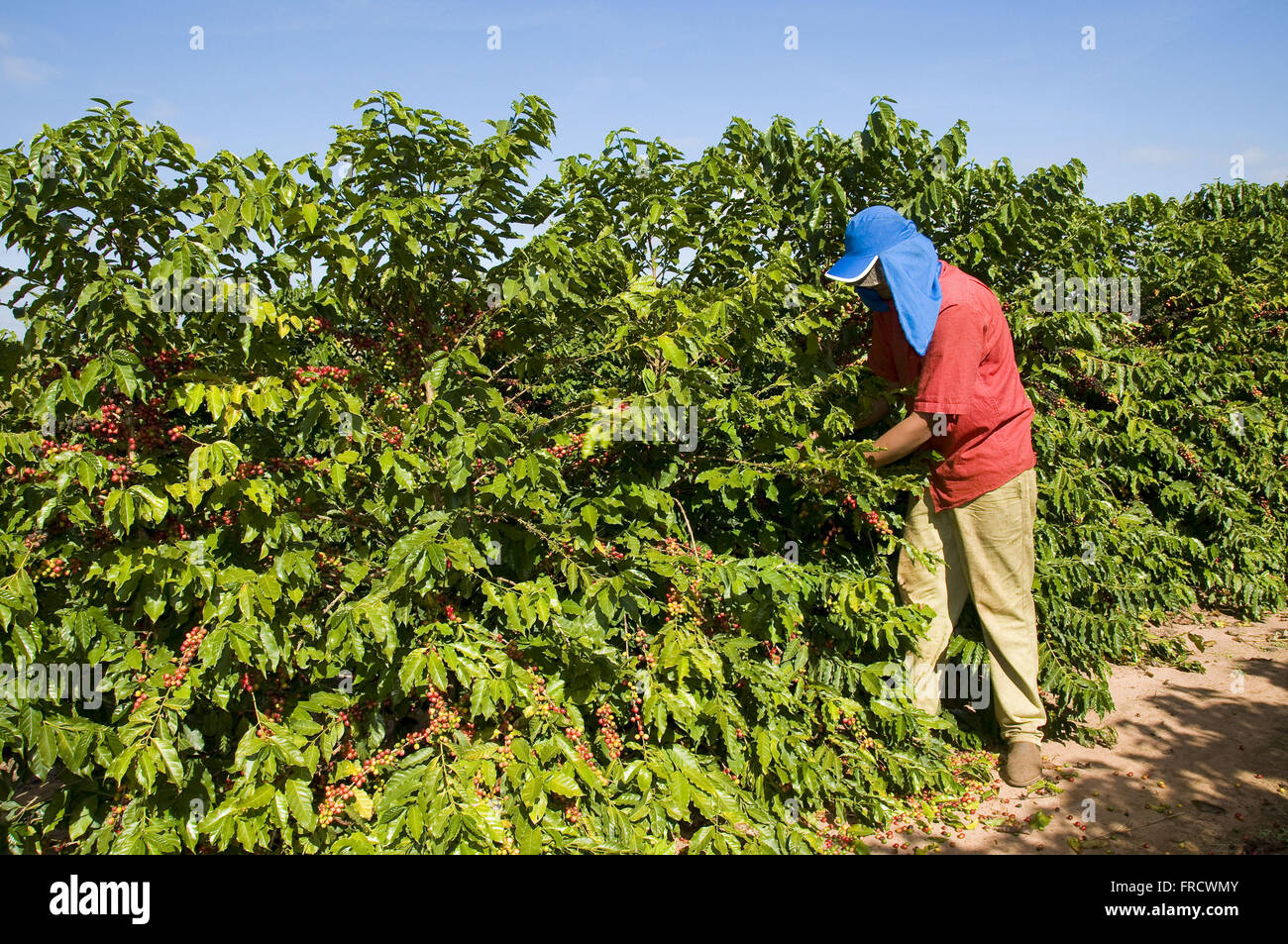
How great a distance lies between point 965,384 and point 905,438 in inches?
11.7

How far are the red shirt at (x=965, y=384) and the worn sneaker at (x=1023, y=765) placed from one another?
1.06m

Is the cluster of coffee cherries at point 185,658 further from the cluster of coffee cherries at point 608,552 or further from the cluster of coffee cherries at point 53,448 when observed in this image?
the cluster of coffee cherries at point 608,552

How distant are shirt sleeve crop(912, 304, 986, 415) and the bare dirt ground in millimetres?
1599

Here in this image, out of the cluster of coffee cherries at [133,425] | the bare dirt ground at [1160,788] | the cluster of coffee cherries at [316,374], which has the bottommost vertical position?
the bare dirt ground at [1160,788]

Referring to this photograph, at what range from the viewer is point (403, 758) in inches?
116

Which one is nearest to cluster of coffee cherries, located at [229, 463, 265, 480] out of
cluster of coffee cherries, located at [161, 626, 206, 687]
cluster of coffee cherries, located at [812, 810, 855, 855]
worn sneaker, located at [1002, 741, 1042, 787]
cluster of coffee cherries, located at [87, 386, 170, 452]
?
cluster of coffee cherries, located at [87, 386, 170, 452]

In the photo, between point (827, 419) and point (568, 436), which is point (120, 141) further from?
point (827, 419)

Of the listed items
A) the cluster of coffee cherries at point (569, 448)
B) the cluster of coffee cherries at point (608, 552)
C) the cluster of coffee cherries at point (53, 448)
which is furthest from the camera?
the cluster of coffee cherries at point (569, 448)

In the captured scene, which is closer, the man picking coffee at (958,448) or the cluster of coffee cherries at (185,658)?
the cluster of coffee cherries at (185,658)

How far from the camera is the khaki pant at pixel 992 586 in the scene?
359 cm

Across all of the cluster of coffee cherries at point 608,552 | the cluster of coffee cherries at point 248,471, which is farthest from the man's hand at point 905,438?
the cluster of coffee cherries at point 248,471

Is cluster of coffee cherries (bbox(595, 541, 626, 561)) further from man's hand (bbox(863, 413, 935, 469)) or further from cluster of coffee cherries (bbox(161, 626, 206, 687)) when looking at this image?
cluster of coffee cherries (bbox(161, 626, 206, 687))

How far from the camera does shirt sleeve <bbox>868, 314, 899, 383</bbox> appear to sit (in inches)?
139

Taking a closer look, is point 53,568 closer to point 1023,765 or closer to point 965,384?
point 965,384
